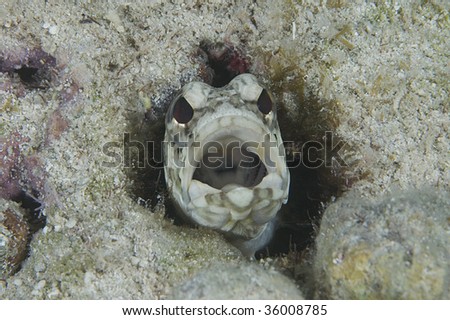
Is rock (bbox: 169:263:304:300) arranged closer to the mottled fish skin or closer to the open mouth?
the mottled fish skin

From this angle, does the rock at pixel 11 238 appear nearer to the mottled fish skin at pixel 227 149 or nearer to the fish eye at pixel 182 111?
the mottled fish skin at pixel 227 149

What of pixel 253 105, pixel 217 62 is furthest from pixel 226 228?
pixel 217 62

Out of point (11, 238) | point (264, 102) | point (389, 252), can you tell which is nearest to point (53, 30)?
point (11, 238)

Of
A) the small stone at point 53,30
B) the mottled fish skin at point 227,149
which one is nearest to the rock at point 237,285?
the mottled fish skin at point 227,149

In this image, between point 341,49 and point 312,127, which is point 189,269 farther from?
point 341,49

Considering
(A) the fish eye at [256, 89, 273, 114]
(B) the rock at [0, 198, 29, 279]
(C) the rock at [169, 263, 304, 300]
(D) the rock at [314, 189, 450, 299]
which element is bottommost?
(B) the rock at [0, 198, 29, 279]

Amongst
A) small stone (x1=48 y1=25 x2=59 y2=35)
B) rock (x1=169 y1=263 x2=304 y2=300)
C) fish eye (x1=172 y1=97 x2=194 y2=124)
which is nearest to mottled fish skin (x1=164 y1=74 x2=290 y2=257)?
fish eye (x1=172 y1=97 x2=194 y2=124)

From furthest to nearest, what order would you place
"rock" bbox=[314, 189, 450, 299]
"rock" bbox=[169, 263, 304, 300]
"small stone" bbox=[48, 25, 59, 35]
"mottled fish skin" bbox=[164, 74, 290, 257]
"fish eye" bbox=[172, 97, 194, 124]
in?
"small stone" bbox=[48, 25, 59, 35], "fish eye" bbox=[172, 97, 194, 124], "mottled fish skin" bbox=[164, 74, 290, 257], "rock" bbox=[169, 263, 304, 300], "rock" bbox=[314, 189, 450, 299]

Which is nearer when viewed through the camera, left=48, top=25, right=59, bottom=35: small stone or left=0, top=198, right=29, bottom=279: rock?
left=0, top=198, right=29, bottom=279: rock
